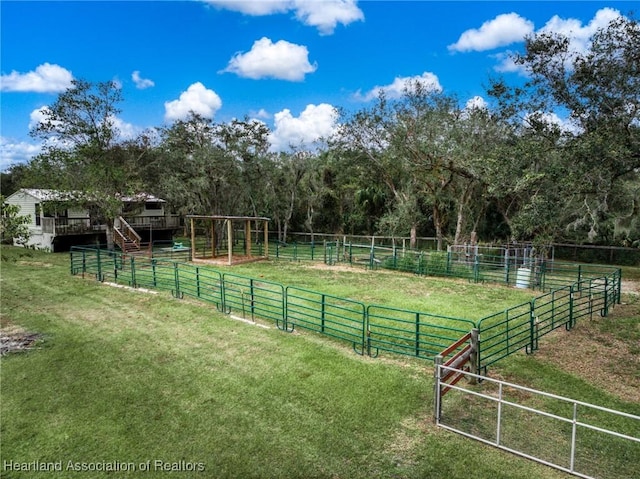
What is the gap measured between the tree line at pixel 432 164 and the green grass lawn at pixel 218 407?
7109mm

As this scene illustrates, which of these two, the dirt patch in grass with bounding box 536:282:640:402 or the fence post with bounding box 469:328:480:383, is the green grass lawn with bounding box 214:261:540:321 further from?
the fence post with bounding box 469:328:480:383

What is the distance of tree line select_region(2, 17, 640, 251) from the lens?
30.7 ft

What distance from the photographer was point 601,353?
7551mm

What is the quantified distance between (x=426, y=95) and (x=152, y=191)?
59.3ft

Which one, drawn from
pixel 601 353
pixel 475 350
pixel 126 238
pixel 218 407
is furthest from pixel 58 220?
pixel 601 353

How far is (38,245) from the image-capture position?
22219mm

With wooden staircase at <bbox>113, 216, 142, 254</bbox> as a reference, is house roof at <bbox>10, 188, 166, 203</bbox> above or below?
above

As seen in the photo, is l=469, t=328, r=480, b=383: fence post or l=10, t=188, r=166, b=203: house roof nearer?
l=469, t=328, r=480, b=383: fence post

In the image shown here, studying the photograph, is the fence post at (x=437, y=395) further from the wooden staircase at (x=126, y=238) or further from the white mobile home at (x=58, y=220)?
the white mobile home at (x=58, y=220)

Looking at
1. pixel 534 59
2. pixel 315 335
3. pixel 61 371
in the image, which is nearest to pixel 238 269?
pixel 315 335

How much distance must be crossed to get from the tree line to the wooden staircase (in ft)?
3.73

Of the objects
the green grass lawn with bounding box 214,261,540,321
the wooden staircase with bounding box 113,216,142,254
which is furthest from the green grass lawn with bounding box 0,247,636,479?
the wooden staircase with bounding box 113,216,142,254

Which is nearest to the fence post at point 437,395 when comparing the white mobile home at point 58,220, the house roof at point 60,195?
the house roof at point 60,195

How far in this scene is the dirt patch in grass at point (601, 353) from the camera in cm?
632
